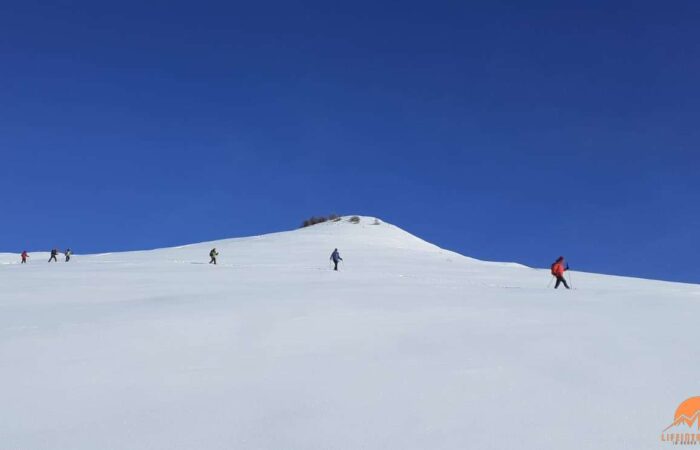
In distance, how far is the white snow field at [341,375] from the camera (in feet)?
19.2

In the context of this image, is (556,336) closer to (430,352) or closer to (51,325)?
(430,352)

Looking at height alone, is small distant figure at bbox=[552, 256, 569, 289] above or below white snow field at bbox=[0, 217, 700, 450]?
above

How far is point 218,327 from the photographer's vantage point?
33.9 ft

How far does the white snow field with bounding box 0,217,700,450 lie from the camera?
5848 mm

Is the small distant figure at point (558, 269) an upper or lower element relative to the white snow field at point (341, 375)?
upper

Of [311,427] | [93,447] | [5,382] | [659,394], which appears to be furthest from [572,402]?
[5,382]

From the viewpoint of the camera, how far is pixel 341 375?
7.52m

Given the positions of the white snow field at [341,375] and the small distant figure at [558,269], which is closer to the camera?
the white snow field at [341,375]

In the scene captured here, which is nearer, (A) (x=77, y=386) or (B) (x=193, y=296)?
(A) (x=77, y=386)

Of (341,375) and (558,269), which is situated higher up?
(558,269)

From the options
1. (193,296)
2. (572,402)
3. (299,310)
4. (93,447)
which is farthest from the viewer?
(193,296)

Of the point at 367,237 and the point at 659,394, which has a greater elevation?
the point at 367,237

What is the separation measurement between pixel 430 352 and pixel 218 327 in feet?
13.5

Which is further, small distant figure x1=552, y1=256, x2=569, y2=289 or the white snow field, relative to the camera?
small distant figure x1=552, y1=256, x2=569, y2=289
